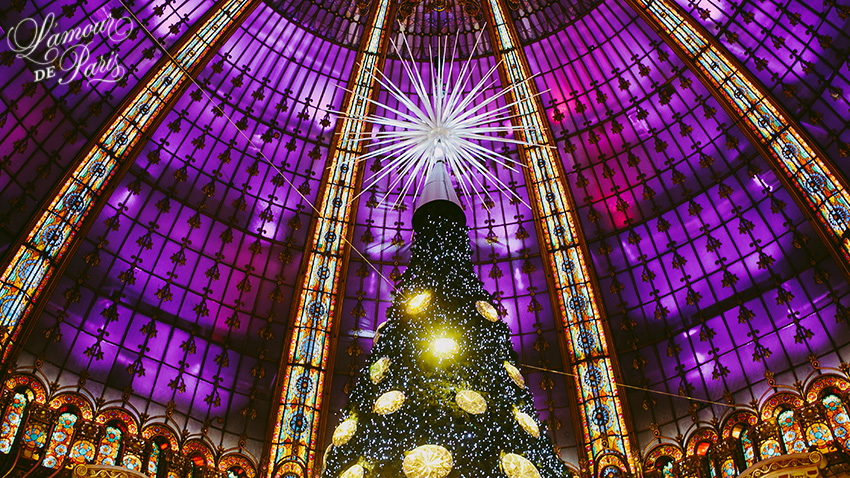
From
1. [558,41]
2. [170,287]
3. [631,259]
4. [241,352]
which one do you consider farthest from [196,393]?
[558,41]

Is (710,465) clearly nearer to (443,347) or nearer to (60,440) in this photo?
(443,347)

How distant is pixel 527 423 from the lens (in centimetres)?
962

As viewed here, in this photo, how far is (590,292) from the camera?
18.6 meters

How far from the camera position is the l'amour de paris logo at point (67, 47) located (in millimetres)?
14812

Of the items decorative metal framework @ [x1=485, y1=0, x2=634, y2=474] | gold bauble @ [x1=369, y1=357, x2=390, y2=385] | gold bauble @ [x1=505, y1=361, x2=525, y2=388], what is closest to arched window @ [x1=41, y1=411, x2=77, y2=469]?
gold bauble @ [x1=369, y1=357, x2=390, y2=385]

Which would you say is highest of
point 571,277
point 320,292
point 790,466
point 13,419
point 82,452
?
point 571,277

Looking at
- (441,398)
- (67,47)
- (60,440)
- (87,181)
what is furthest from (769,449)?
(67,47)

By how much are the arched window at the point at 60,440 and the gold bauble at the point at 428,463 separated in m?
8.55

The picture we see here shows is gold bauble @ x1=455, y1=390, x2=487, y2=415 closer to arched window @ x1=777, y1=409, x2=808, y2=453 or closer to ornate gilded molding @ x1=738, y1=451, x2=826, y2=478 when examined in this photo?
ornate gilded molding @ x1=738, y1=451, x2=826, y2=478

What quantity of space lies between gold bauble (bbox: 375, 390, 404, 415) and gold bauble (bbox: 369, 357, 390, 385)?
423 millimetres

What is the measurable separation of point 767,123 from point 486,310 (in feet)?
34.6

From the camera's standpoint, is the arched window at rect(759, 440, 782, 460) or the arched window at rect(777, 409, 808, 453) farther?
the arched window at rect(759, 440, 782, 460)

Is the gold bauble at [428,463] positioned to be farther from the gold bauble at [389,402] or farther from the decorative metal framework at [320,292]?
the decorative metal framework at [320,292]

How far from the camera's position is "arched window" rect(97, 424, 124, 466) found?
14.4 metres
